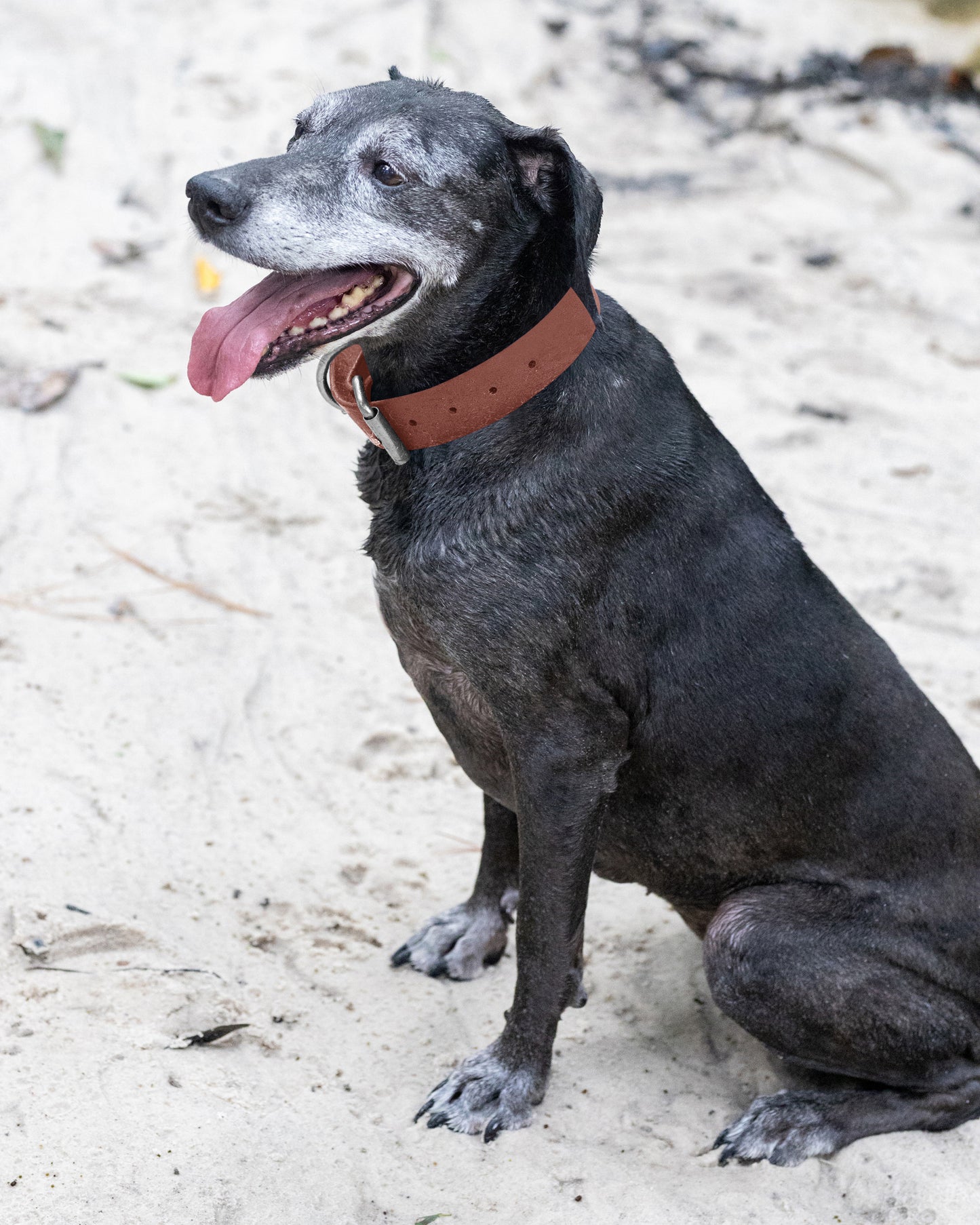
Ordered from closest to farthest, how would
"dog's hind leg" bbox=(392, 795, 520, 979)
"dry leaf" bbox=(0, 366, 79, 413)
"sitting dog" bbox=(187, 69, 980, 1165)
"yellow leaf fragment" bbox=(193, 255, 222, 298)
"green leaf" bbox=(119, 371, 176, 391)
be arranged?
"sitting dog" bbox=(187, 69, 980, 1165)
"dog's hind leg" bbox=(392, 795, 520, 979)
"dry leaf" bbox=(0, 366, 79, 413)
"green leaf" bbox=(119, 371, 176, 391)
"yellow leaf fragment" bbox=(193, 255, 222, 298)

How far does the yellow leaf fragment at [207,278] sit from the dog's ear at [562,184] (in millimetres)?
3849

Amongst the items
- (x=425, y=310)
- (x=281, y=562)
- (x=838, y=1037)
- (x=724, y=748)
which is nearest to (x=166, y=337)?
(x=281, y=562)

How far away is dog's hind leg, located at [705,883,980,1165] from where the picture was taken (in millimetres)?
2848

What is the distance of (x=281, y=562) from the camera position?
199 inches

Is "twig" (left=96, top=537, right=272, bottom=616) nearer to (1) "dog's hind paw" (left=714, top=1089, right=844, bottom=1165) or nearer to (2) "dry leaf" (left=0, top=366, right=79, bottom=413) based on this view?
(2) "dry leaf" (left=0, top=366, right=79, bottom=413)

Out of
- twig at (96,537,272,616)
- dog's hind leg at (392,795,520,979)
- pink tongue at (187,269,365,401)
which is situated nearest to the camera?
pink tongue at (187,269,365,401)

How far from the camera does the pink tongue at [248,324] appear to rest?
2619 millimetres

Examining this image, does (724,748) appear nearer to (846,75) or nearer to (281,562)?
(281,562)

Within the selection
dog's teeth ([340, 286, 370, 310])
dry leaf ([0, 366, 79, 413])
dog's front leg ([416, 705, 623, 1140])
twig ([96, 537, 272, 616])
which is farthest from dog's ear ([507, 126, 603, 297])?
dry leaf ([0, 366, 79, 413])

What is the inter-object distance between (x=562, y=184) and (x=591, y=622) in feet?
3.07

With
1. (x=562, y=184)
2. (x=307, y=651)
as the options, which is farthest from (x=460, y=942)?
(x=562, y=184)

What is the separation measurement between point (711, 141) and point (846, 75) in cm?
139

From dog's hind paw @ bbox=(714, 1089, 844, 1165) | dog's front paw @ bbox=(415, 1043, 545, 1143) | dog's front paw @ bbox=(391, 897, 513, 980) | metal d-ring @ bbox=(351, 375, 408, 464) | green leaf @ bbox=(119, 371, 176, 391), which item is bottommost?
dog's front paw @ bbox=(391, 897, 513, 980)

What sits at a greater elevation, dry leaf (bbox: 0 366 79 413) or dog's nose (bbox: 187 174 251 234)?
dog's nose (bbox: 187 174 251 234)
